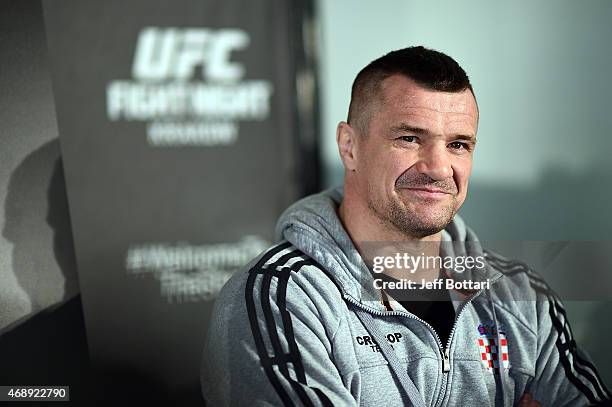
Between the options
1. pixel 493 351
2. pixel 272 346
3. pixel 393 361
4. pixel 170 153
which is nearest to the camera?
pixel 272 346

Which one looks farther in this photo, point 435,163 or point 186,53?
point 186,53

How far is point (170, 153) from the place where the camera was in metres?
2.01

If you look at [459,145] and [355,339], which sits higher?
[459,145]

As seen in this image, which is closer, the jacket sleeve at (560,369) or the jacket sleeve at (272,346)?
the jacket sleeve at (272,346)

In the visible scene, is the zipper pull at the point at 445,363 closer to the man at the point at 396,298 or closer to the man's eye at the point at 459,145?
the man at the point at 396,298

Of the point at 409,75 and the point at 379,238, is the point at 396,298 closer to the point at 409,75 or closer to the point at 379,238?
the point at 379,238

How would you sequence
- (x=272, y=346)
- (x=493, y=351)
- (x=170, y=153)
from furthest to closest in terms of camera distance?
1. (x=170, y=153)
2. (x=493, y=351)
3. (x=272, y=346)

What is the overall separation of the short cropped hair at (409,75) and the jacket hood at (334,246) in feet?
0.67

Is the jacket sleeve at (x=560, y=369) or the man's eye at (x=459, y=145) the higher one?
the man's eye at (x=459, y=145)

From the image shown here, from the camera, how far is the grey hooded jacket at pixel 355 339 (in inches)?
47.4

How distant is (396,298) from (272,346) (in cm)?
32

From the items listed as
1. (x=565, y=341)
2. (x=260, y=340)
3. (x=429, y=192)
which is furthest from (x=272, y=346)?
(x=565, y=341)

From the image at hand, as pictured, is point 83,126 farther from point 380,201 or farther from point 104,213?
point 380,201

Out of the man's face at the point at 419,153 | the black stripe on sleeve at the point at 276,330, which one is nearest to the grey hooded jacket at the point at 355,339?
the black stripe on sleeve at the point at 276,330
